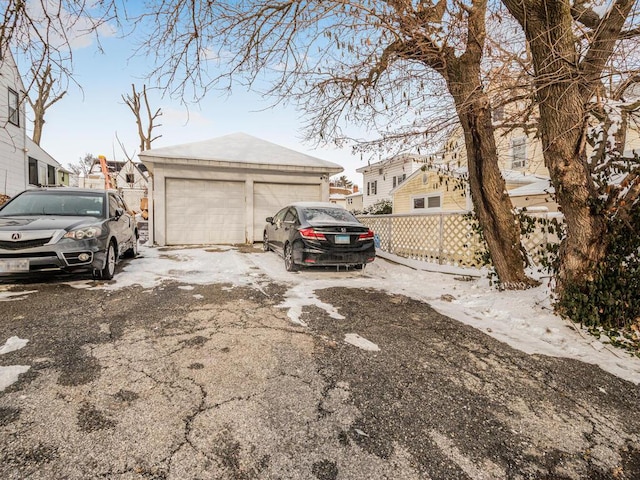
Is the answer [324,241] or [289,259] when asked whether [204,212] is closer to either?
[289,259]

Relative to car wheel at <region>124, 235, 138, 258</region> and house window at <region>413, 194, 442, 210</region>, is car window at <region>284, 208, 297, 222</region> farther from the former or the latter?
house window at <region>413, 194, 442, 210</region>

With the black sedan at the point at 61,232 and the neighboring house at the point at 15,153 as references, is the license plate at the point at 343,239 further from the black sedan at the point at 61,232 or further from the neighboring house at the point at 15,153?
the neighboring house at the point at 15,153

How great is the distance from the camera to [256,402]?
2143mm

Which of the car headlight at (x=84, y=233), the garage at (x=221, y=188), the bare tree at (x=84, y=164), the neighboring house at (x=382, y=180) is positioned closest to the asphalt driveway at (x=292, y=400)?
the car headlight at (x=84, y=233)

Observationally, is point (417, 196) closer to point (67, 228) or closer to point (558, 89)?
point (558, 89)

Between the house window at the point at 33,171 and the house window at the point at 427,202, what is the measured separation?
18422mm

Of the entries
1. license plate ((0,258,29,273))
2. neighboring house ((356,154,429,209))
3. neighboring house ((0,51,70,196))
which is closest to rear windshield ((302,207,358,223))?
license plate ((0,258,29,273))

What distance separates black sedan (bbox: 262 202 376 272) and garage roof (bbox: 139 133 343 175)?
4826 millimetres

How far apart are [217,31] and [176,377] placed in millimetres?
4340

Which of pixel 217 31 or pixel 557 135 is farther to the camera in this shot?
pixel 217 31

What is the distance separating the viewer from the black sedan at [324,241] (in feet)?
20.3

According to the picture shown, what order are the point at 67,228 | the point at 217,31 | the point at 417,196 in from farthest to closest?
the point at 417,196
the point at 67,228
the point at 217,31

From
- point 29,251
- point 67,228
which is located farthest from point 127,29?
point 29,251

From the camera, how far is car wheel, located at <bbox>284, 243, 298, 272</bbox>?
665cm
